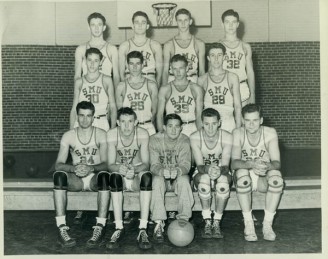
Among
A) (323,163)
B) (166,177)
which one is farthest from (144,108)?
(323,163)

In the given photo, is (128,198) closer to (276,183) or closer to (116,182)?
(116,182)

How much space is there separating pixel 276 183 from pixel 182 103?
1.09 meters

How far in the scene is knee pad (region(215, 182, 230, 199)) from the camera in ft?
10.6

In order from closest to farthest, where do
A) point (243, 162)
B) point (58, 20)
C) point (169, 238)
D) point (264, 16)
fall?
point (169, 238), point (243, 162), point (58, 20), point (264, 16)

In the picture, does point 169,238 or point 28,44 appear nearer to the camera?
point 169,238

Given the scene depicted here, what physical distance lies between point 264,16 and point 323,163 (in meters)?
3.94

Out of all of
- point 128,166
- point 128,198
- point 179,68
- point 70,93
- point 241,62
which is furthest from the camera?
point 70,93

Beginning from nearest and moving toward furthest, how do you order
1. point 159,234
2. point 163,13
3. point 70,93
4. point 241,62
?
point 159,234 < point 241,62 < point 163,13 < point 70,93

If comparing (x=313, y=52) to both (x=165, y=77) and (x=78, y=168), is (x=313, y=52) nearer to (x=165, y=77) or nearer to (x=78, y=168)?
(x=165, y=77)

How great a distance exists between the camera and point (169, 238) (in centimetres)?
312

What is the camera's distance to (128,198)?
3467mm

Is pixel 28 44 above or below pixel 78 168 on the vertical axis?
above

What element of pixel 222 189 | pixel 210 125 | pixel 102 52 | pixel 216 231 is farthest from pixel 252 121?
pixel 102 52

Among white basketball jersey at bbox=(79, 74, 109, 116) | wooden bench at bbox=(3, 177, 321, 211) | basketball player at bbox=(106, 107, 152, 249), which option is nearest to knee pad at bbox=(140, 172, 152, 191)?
basketball player at bbox=(106, 107, 152, 249)
